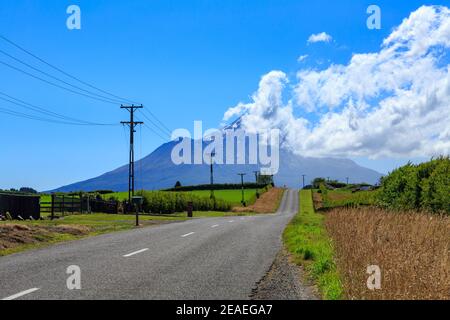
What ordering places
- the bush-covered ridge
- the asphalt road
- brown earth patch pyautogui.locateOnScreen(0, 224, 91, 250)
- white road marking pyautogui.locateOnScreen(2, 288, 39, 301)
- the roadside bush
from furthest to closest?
the roadside bush
the bush-covered ridge
brown earth patch pyautogui.locateOnScreen(0, 224, 91, 250)
the asphalt road
white road marking pyautogui.locateOnScreen(2, 288, 39, 301)

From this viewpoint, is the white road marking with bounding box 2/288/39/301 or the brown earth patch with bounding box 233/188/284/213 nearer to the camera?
the white road marking with bounding box 2/288/39/301

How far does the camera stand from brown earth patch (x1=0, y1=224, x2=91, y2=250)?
17.3 metres

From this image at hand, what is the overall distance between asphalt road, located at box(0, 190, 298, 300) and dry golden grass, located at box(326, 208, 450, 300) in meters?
1.81

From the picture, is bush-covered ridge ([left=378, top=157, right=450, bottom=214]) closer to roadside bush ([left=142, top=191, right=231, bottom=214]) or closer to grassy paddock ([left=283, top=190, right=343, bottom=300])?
grassy paddock ([left=283, top=190, right=343, bottom=300])

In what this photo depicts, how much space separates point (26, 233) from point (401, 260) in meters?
15.1

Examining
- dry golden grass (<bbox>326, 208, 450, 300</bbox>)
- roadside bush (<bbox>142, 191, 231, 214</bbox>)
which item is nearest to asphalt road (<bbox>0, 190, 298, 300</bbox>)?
dry golden grass (<bbox>326, 208, 450, 300</bbox>)

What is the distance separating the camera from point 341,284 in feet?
26.7

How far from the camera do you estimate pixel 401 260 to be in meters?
8.14

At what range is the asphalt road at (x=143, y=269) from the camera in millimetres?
8289
